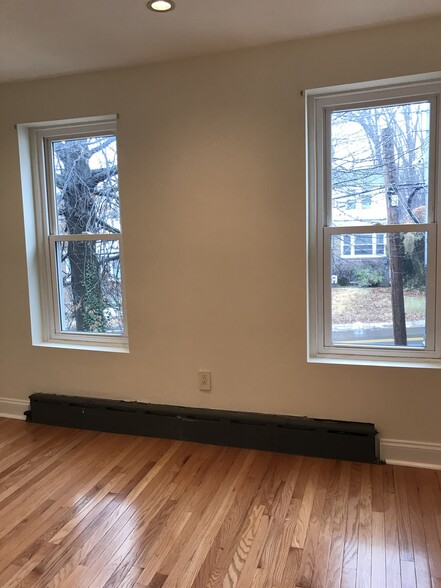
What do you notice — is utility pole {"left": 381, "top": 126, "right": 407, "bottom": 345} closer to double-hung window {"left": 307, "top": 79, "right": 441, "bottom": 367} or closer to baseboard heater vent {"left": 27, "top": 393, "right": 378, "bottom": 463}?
double-hung window {"left": 307, "top": 79, "right": 441, "bottom": 367}

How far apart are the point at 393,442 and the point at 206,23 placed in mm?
2503

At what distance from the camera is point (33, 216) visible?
11.3ft

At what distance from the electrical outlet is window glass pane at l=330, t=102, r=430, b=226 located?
1.24 metres

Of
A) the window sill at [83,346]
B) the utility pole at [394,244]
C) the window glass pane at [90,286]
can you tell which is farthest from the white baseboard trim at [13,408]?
the utility pole at [394,244]

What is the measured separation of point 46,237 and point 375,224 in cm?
228

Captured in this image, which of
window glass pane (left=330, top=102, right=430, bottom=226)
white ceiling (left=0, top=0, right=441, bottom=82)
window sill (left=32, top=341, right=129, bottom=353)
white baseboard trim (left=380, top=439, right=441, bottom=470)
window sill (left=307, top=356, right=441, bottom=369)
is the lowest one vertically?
white baseboard trim (left=380, top=439, right=441, bottom=470)

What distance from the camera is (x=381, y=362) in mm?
2818

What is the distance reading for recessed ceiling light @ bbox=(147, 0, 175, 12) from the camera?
220cm

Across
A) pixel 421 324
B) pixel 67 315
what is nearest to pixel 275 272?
pixel 421 324

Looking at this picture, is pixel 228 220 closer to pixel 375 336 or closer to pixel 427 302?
pixel 375 336

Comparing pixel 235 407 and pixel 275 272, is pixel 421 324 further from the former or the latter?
pixel 235 407

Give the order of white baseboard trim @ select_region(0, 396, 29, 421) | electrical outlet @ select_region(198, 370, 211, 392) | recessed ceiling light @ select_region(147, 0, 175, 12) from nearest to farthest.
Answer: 1. recessed ceiling light @ select_region(147, 0, 175, 12)
2. electrical outlet @ select_region(198, 370, 211, 392)
3. white baseboard trim @ select_region(0, 396, 29, 421)

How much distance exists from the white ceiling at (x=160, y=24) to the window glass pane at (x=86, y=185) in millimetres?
588

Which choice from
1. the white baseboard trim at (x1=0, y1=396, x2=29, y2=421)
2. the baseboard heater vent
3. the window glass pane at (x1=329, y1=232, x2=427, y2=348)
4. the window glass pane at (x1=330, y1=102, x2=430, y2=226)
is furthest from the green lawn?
the white baseboard trim at (x1=0, y1=396, x2=29, y2=421)
